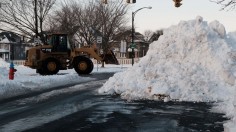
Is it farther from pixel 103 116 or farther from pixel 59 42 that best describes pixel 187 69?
pixel 59 42

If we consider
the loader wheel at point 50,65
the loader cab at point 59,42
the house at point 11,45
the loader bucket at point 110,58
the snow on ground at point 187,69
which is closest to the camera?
the snow on ground at point 187,69

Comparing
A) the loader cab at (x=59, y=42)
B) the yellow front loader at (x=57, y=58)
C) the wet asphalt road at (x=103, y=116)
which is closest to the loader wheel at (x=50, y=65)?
the yellow front loader at (x=57, y=58)

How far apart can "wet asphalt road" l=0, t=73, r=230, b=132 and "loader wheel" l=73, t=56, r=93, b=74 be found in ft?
46.5

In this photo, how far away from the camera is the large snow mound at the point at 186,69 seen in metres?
14.7

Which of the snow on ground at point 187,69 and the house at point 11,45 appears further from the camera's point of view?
the house at point 11,45

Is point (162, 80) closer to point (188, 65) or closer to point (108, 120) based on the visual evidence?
point (188, 65)

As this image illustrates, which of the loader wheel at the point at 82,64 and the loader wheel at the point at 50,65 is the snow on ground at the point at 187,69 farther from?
the loader wheel at the point at 50,65

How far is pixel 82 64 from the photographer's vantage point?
95.7 feet

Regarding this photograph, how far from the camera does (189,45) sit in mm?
17469

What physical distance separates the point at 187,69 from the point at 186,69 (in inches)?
1.4

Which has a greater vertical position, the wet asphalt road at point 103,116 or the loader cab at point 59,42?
the loader cab at point 59,42

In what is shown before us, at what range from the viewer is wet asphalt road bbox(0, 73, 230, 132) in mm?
8969

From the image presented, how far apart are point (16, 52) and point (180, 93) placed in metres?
115

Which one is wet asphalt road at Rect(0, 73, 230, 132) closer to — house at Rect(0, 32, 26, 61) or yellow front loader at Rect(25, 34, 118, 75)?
yellow front loader at Rect(25, 34, 118, 75)
